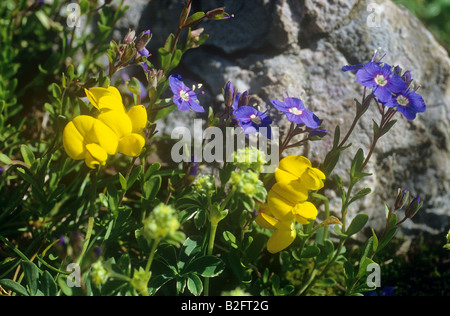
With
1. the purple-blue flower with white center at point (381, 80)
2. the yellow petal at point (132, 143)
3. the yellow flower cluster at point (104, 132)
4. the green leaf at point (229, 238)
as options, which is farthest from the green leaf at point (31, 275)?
the purple-blue flower with white center at point (381, 80)

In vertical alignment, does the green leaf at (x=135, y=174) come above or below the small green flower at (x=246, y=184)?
below

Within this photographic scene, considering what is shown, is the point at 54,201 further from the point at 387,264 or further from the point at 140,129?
the point at 387,264

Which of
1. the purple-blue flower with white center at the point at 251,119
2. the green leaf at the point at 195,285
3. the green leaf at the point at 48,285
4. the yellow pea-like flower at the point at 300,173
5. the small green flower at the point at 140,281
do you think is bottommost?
the green leaf at the point at 195,285

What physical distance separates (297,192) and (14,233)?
1.48 meters

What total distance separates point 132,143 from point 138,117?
11 centimetres

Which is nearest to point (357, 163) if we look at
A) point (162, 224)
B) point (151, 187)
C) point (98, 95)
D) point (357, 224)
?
point (357, 224)

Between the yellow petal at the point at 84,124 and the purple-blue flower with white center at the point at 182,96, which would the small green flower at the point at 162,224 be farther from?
the purple-blue flower with white center at the point at 182,96

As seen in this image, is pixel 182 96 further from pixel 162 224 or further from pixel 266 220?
pixel 162 224

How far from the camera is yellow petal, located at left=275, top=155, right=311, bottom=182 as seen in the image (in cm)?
184

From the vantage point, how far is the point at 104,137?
1.69 metres

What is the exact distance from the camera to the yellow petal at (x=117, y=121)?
1.72 m

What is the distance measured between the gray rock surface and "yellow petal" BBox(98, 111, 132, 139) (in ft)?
2.63

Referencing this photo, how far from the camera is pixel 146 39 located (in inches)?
76.3

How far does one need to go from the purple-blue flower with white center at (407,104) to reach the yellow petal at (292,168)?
425 mm
